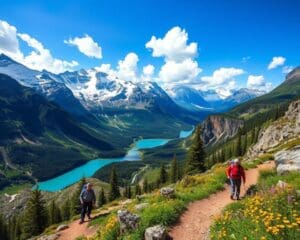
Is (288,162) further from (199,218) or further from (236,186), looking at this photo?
(199,218)

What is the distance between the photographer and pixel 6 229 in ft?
406

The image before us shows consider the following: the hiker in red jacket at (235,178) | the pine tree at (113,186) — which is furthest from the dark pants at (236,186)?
the pine tree at (113,186)

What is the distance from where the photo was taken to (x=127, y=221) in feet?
51.8

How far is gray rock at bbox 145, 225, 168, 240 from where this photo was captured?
13.9m

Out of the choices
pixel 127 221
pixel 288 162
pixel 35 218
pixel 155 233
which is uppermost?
pixel 288 162

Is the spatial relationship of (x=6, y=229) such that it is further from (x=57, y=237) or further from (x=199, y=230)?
(x=199, y=230)

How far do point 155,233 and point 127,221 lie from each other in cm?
225

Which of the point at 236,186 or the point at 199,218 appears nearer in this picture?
the point at 199,218

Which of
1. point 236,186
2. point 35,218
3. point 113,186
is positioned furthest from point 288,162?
point 113,186

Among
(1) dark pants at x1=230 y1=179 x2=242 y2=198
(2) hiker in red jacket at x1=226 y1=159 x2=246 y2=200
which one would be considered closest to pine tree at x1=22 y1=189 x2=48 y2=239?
(2) hiker in red jacket at x1=226 y1=159 x2=246 y2=200

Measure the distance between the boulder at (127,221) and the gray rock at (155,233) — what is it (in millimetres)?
1373

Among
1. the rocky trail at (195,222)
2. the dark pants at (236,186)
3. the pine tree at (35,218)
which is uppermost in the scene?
the dark pants at (236,186)

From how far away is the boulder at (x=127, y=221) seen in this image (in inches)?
A: 614

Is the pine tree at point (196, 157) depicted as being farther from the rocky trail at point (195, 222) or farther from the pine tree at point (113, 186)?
the rocky trail at point (195, 222)
